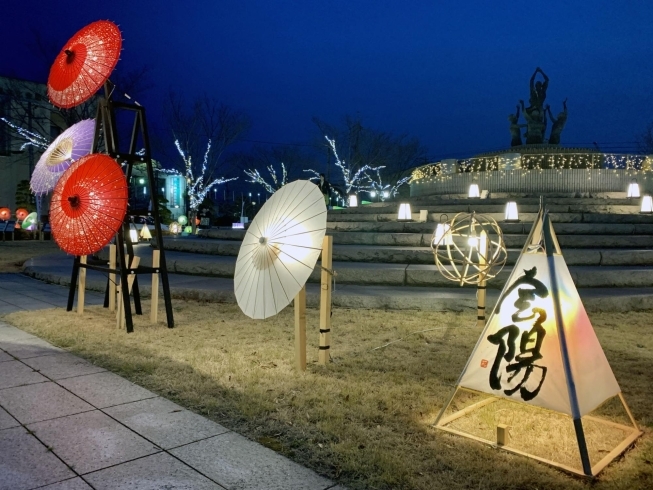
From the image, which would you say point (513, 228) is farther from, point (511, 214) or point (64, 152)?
point (64, 152)

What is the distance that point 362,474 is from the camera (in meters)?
2.99

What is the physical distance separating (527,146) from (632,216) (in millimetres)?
11720

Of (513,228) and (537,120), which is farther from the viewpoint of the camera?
(537,120)

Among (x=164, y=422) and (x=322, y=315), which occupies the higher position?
(x=322, y=315)

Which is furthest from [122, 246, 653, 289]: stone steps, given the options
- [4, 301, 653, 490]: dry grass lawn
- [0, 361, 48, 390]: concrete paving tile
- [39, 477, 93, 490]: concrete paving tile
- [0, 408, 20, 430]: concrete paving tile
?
[39, 477, 93, 490]: concrete paving tile

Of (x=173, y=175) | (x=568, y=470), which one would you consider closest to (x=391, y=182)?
(x=173, y=175)

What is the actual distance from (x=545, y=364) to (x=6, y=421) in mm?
3761

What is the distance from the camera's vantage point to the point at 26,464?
302cm

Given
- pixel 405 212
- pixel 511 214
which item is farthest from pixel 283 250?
pixel 511 214

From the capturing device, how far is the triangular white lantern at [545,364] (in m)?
3.21

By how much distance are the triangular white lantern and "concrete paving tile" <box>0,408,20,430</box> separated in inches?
119

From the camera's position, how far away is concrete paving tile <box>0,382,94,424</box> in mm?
3838

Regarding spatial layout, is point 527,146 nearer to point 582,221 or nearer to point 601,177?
point 601,177

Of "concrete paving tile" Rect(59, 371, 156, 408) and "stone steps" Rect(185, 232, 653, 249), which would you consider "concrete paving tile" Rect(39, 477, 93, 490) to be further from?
"stone steps" Rect(185, 232, 653, 249)
